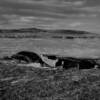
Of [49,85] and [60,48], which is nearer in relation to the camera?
[49,85]

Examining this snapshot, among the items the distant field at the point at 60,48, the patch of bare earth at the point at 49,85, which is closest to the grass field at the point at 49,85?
the patch of bare earth at the point at 49,85

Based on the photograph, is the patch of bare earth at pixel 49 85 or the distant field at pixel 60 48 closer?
the patch of bare earth at pixel 49 85

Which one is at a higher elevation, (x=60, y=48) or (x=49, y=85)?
(x=49, y=85)

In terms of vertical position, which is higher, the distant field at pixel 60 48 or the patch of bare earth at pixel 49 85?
the patch of bare earth at pixel 49 85

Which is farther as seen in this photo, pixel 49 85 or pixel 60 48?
pixel 60 48

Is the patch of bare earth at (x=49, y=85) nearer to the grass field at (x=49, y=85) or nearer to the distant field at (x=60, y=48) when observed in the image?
the grass field at (x=49, y=85)

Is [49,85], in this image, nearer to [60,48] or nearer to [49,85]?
[49,85]

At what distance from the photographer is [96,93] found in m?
3.14

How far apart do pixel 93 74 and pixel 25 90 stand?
1224 mm

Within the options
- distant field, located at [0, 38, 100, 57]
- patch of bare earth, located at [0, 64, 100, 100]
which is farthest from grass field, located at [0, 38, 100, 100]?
distant field, located at [0, 38, 100, 57]

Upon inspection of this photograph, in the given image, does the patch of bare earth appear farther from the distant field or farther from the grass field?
the distant field

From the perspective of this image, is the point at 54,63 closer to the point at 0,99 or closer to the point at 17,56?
the point at 17,56

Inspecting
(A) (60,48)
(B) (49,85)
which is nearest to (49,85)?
(B) (49,85)

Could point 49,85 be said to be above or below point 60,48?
above
